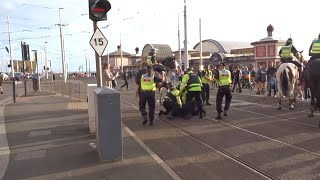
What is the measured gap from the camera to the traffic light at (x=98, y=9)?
10.1m

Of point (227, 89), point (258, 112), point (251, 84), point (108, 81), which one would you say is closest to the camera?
point (227, 89)

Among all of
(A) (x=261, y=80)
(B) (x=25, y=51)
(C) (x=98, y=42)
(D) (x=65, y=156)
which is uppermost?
(B) (x=25, y=51)

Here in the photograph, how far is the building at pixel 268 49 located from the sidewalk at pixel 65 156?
3456cm

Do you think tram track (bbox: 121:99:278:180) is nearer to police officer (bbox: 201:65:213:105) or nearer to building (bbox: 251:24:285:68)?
police officer (bbox: 201:65:213:105)

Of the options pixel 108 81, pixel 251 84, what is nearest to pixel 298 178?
pixel 108 81

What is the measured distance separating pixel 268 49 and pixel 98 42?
3748cm

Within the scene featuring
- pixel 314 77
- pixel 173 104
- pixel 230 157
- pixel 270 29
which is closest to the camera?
pixel 230 157

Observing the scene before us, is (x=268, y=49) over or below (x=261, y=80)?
over

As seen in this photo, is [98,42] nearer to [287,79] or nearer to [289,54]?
[287,79]

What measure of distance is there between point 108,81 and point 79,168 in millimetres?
9378

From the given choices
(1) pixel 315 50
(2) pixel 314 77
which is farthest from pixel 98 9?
(1) pixel 315 50

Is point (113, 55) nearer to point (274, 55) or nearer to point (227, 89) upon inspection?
point (274, 55)

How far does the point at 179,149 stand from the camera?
9367mm

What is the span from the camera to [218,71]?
14.2 m
